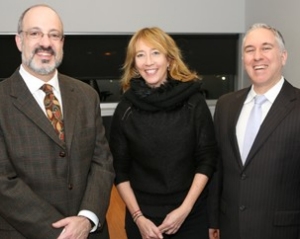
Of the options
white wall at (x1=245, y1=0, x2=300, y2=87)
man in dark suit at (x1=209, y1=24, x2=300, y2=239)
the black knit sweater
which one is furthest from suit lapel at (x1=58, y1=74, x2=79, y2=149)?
white wall at (x1=245, y1=0, x2=300, y2=87)

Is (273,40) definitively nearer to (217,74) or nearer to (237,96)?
(237,96)

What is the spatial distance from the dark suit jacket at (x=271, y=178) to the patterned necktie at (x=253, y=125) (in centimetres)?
5

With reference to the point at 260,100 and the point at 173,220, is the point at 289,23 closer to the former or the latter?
the point at 260,100

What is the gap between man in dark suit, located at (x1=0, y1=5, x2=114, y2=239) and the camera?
157 cm

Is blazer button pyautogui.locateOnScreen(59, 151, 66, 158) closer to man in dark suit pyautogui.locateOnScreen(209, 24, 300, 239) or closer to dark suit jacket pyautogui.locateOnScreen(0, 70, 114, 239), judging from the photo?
dark suit jacket pyautogui.locateOnScreen(0, 70, 114, 239)

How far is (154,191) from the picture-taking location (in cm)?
198

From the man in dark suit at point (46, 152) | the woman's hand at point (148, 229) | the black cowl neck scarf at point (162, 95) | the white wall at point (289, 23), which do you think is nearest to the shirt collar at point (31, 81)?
the man in dark suit at point (46, 152)

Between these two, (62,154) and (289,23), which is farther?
(289,23)

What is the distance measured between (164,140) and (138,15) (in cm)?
301

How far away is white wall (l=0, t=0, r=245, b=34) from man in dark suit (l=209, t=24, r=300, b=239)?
2.91 m

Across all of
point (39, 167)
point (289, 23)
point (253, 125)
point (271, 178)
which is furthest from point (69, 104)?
point (289, 23)

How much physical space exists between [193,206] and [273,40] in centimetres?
97

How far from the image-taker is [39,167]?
1601 mm

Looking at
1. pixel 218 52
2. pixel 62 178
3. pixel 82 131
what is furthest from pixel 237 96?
pixel 218 52
